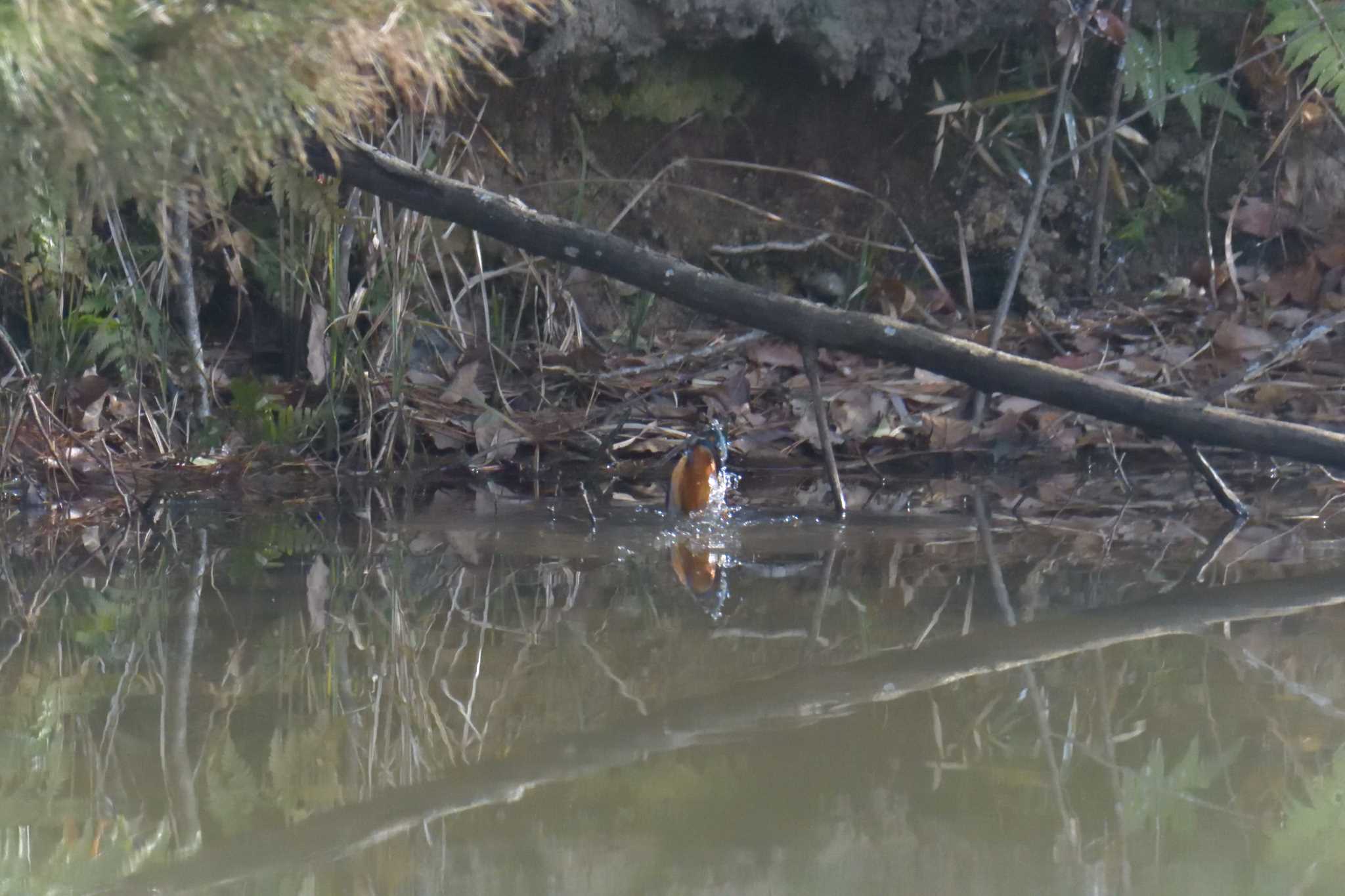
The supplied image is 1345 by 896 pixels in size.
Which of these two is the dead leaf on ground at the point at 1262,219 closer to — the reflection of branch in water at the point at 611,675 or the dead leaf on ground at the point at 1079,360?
the dead leaf on ground at the point at 1079,360

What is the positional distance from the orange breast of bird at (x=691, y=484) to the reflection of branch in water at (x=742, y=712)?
0.96 metres

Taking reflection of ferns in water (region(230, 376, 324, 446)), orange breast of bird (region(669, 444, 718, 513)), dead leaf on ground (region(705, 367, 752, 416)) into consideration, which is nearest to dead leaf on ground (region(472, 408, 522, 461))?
reflection of ferns in water (region(230, 376, 324, 446))

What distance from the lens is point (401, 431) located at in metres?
3.30

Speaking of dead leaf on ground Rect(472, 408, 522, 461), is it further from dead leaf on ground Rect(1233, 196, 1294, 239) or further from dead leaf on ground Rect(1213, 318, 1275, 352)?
dead leaf on ground Rect(1233, 196, 1294, 239)

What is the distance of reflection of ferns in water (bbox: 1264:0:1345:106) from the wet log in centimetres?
145

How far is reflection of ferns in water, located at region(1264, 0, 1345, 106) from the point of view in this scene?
3.58 m

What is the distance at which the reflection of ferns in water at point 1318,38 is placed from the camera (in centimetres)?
358

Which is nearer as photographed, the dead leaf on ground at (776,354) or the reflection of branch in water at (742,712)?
the reflection of branch in water at (742,712)

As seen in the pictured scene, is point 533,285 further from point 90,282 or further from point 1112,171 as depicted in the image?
point 1112,171

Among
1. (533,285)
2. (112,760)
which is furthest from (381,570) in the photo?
(533,285)

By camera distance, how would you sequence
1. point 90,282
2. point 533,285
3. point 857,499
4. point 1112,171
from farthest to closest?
point 1112,171, point 533,285, point 90,282, point 857,499

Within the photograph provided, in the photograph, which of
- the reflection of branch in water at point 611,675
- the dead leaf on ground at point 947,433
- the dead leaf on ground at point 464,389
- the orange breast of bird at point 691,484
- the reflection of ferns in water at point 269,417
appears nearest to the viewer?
the reflection of branch in water at point 611,675

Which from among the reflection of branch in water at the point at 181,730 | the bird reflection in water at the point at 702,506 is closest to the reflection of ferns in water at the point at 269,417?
the bird reflection in water at the point at 702,506

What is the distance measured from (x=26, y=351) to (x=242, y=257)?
1.88 ft
